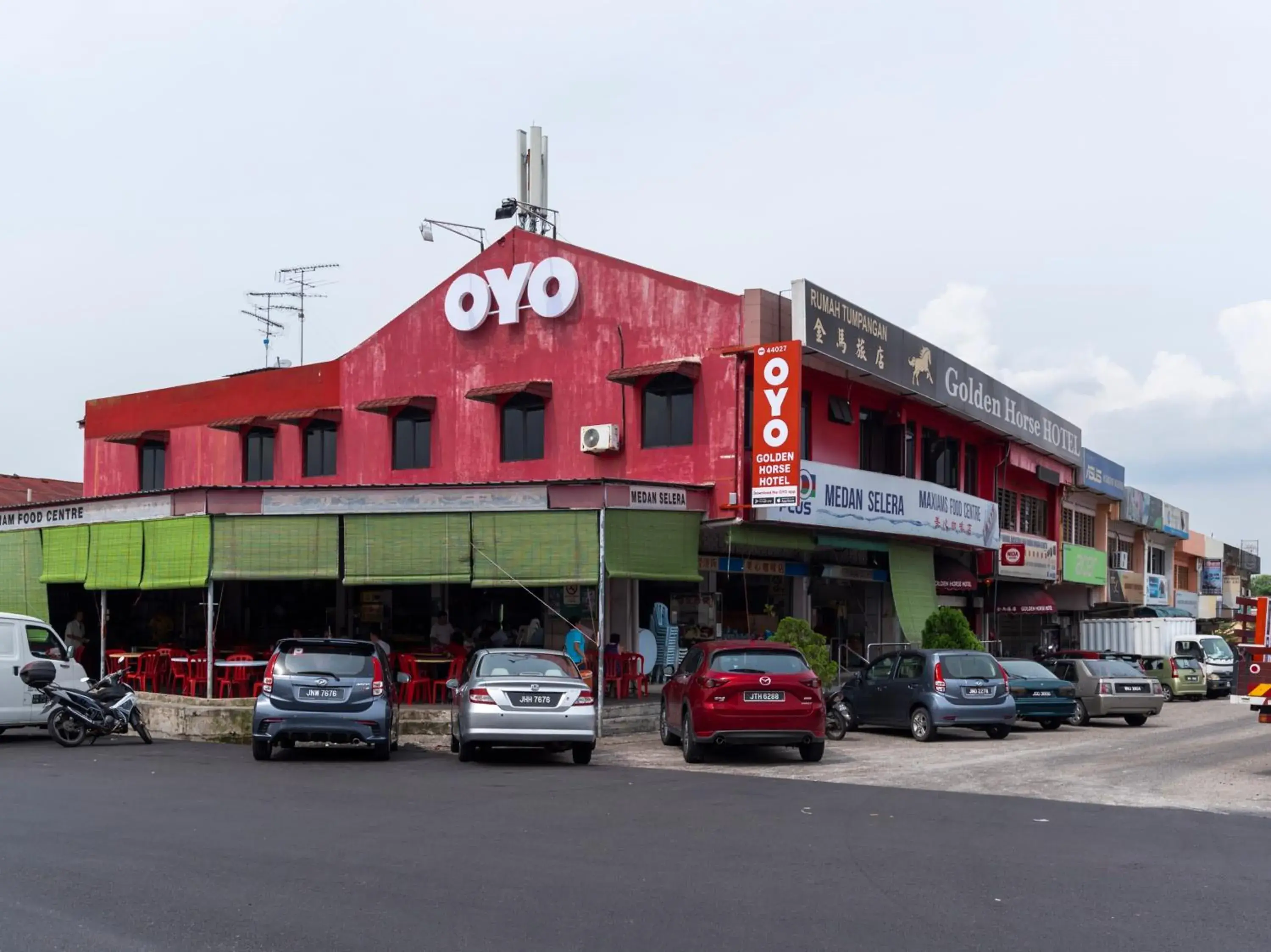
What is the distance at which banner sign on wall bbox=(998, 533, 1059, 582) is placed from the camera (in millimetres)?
37344

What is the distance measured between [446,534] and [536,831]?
11.1 metres

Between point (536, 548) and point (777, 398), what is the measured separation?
17.6ft

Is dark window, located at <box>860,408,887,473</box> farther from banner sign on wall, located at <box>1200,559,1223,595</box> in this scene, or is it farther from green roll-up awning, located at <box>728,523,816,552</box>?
banner sign on wall, located at <box>1200,559,1223,595</box>

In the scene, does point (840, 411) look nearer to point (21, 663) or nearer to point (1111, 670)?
point (1111, 670)

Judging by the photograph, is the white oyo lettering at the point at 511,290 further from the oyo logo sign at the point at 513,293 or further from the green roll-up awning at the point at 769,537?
the green roll-up awning at the point at 769,537

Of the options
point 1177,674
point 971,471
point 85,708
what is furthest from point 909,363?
point 85,708

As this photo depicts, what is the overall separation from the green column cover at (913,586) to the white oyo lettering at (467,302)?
11.1 m

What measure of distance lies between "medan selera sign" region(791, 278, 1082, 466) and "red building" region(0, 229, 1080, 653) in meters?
0.07

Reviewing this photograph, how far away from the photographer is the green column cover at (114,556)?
23109mm

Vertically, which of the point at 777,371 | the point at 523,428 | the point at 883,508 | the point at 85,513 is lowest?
the point at 85,513

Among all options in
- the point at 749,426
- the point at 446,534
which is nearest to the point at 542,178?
the point at 749,426

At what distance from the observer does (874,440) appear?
3003 cm

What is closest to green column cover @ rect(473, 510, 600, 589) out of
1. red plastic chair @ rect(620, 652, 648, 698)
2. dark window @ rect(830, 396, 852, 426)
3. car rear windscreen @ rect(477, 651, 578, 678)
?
red plastic chair @ rect(620, 652, 648, 698)

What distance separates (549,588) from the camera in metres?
25.7
